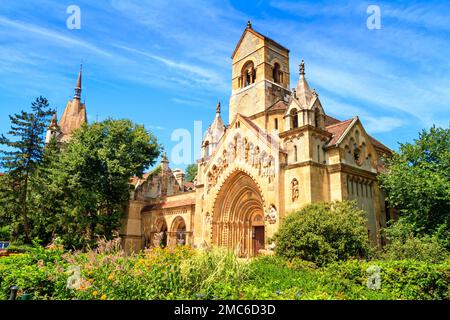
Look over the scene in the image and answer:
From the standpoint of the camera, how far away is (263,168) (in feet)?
79.2

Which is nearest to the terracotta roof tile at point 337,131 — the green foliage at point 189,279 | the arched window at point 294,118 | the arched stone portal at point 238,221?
the arched window at point 294,118

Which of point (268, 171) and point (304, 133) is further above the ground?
point (304, 133)

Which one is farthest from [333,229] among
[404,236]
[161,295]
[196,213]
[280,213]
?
[196,213]

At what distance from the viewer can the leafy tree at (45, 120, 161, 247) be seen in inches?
1177

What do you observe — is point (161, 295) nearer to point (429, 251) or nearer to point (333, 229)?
point (333, 229)

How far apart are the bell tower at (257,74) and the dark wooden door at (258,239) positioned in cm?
1099

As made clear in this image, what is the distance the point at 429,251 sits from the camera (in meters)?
17.4

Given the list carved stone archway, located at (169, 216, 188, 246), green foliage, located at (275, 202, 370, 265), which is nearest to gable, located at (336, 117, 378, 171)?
green foliage, located at (275, 202, 370, 265)

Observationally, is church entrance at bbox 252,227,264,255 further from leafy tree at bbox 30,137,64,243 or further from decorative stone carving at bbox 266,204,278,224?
leafy tree at bbox 30,137,64,243

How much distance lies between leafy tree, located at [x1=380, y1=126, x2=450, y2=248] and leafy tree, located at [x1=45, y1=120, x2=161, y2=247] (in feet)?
78.4

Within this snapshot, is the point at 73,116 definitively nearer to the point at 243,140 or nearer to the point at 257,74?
the point at 257,74

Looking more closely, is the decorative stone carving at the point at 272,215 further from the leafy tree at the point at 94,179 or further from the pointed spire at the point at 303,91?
the leafy tree at the point at 94,179

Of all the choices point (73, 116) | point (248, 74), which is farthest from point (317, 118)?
point (73, 116)
